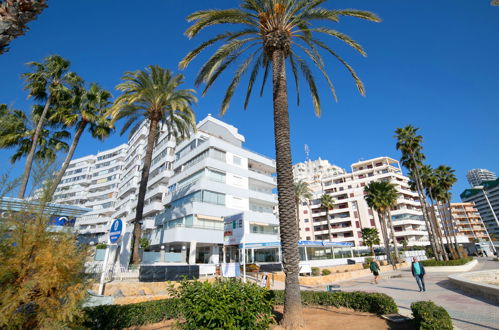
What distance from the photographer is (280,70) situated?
10.3 metres

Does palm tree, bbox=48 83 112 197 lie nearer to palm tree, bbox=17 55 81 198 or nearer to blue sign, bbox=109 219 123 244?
palm tree, bbox=17 55 81 198

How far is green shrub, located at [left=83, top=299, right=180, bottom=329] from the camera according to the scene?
25.5 ft

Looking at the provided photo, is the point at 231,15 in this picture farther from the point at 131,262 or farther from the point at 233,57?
the point at 131,262

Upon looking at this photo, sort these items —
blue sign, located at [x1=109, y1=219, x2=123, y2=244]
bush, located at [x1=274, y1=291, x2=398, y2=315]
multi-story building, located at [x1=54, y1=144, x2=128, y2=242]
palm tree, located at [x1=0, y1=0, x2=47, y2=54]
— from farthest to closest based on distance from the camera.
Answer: multi-story building, located at [x1=54, y1=144, x2=128, y2=242] → blue sign, located at [x1=109, y1=219, x2=123, y2=244] → bush, located at [x1=274, y1=291, x2=398, y2=315] → palm tree, located at [x1=0, y1=0, x2=47, y2=54]

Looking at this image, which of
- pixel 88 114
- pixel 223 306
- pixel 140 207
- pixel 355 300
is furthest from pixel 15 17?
pixel 88 114

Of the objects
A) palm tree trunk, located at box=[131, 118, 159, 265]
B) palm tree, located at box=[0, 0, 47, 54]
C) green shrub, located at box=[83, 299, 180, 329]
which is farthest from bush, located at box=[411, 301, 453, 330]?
palm tree trunk, located at box=[131, 118, 159, 265]

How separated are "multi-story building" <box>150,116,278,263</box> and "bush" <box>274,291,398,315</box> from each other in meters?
16.5

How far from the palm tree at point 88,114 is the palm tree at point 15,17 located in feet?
61.8

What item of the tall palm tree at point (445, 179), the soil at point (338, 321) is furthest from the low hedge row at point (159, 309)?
the tall palm tree at point (445, 179)

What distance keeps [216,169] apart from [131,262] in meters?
15.8

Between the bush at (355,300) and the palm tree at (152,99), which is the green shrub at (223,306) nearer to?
the bush at (355,300)

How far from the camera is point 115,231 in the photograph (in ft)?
38.9

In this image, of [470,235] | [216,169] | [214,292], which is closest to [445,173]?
[216,169]

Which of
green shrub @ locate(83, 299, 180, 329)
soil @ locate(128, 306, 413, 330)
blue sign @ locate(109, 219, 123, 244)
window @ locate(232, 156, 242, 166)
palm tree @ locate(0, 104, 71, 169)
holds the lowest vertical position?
soil @ locate(128, 306, 413, 330)
